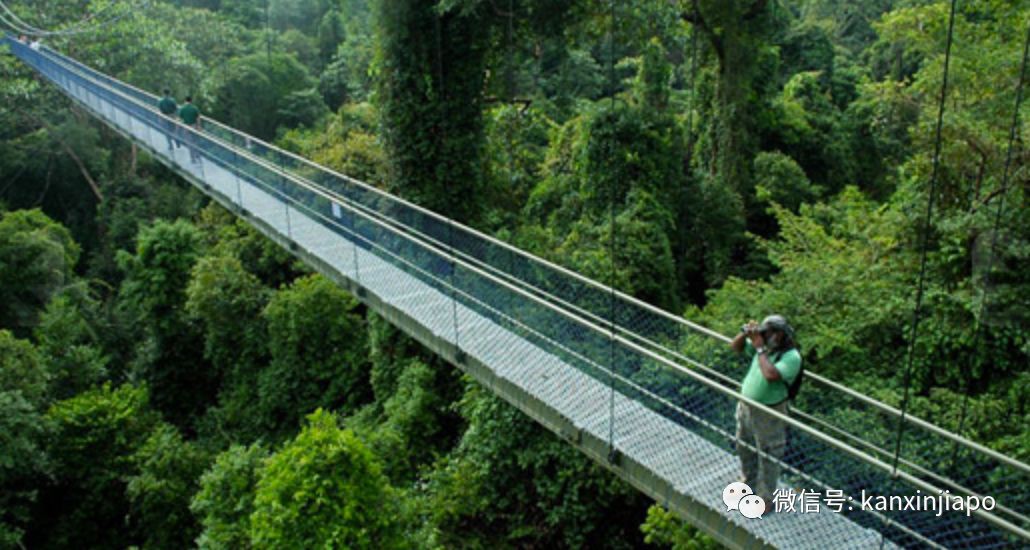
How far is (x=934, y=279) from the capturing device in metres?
7.49

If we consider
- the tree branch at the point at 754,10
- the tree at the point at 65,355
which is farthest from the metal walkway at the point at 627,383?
the tree branch at the point at 754,10

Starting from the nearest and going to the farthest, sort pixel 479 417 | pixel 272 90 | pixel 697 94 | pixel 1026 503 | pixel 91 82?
pixel 1026 503 < pixel 479 417 < pixel 91 82 < pixel 697 94 < pixel 272 90

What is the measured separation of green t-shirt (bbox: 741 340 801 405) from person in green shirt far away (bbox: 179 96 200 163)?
7.98m

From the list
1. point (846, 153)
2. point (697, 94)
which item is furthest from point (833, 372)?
point (846, 153)

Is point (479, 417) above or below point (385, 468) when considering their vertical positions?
above

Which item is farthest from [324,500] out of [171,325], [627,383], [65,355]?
[171,325]

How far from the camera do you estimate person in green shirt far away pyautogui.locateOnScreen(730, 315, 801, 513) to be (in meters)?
3.62

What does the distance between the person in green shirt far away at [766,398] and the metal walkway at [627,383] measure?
11cm

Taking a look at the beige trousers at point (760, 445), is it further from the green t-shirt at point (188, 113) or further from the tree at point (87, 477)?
the tree at point (87, 477)

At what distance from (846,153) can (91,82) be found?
14154 mm

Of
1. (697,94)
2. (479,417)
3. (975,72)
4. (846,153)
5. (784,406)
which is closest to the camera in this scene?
(784,406)

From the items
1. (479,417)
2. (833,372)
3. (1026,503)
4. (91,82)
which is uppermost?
(91,82)

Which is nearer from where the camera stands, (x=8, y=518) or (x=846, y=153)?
(x=8, y=518)

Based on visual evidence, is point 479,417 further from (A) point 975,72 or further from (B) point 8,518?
(B) point 8,518
